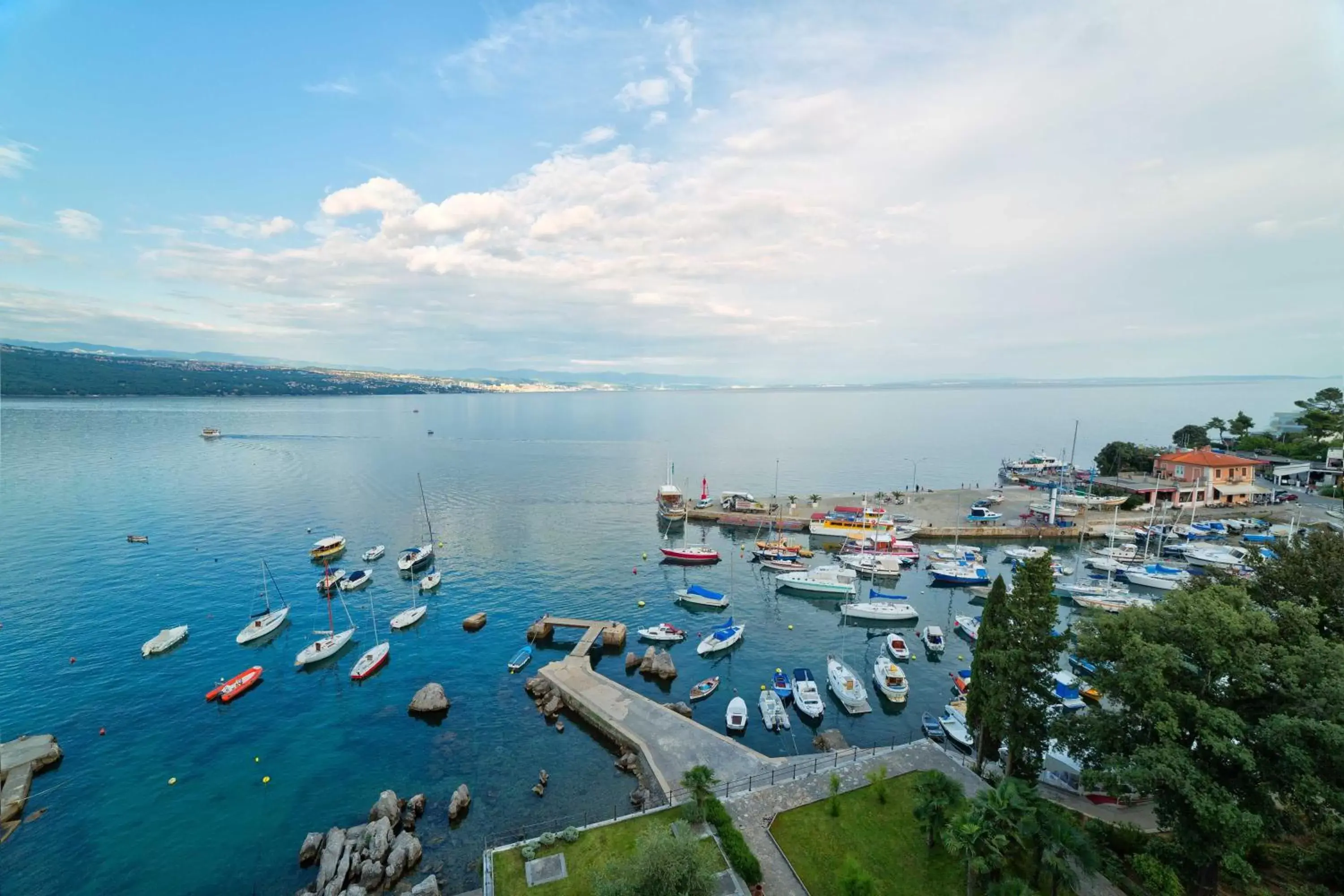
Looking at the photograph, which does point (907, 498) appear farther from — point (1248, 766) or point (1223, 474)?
point (1248, 766)

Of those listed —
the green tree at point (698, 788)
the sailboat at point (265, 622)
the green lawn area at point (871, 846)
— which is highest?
the green tree at point (698, 788)

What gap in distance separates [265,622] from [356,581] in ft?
42.3

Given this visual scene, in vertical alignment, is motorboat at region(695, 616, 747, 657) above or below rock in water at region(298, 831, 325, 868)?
above

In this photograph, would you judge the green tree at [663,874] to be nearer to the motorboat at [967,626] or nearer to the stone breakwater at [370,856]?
the stone breakwater at [370,856]

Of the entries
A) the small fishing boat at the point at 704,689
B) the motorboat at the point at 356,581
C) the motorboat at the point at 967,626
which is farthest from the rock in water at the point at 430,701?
the motorboat at the point at 967,626

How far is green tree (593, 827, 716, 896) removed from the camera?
19.4 metres

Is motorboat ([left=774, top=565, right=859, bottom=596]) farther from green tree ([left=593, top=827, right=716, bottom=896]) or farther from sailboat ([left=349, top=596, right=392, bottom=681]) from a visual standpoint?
green tree ([left=593, top=827, right=716, bottom=896])

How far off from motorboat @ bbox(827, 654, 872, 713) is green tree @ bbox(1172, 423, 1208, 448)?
131312mm

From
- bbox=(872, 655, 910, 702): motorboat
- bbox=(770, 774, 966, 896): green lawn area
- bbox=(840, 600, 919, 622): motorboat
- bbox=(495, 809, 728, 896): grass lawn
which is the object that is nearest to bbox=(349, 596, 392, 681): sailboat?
bbox=(495, 809, 728, 896): grass lawn

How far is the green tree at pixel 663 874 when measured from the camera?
19375 mm

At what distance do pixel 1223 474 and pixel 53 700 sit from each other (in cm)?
15154

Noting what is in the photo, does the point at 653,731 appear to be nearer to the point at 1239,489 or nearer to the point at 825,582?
the point at 825,582

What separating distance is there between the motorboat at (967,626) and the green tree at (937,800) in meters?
34.1

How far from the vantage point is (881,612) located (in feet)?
195
